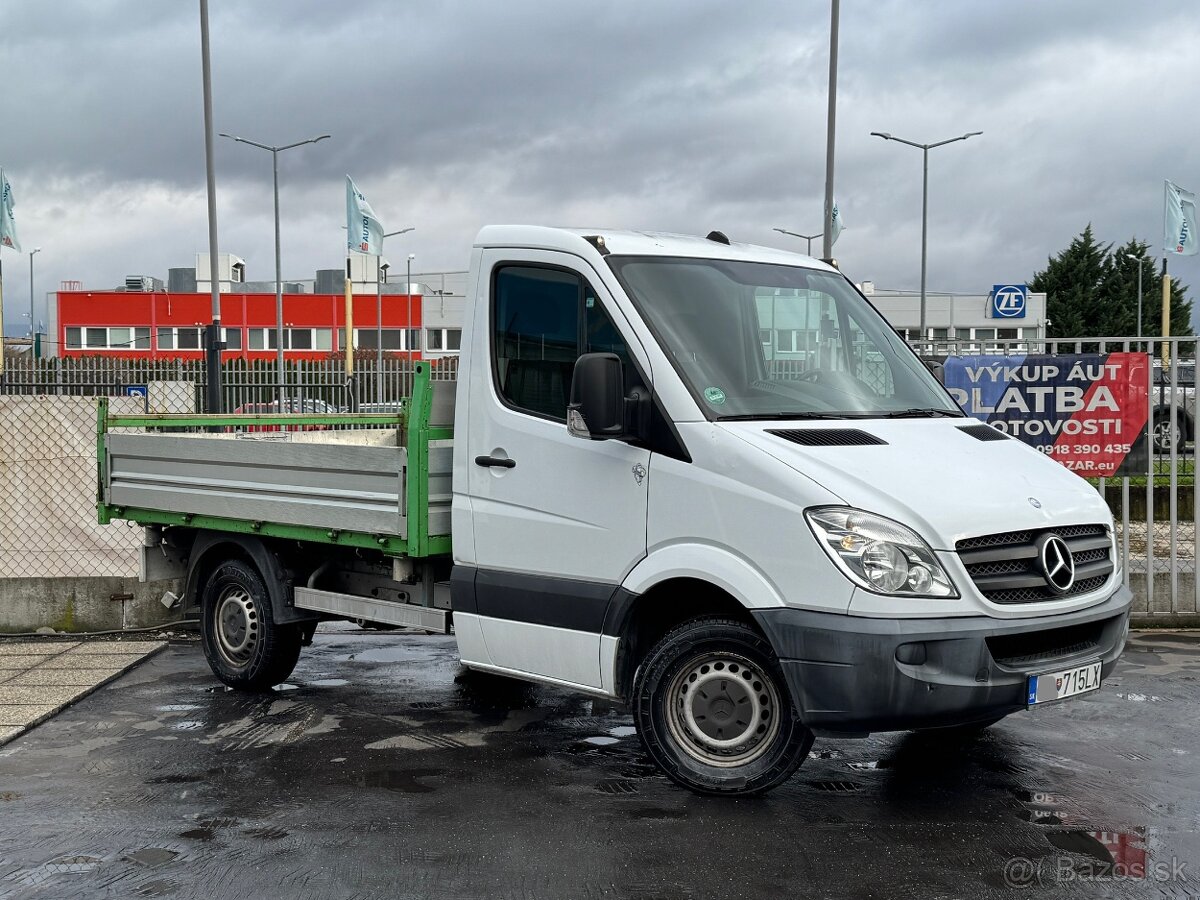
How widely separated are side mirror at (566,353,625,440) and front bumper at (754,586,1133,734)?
1.00 metres

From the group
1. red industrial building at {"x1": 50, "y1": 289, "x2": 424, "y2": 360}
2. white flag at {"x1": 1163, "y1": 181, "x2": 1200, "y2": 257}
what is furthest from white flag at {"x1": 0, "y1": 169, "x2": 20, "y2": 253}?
red industrial building at {"x1": 50, "y1": 289, "x2": 424, "y2": 360}

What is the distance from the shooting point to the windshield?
5.98 m

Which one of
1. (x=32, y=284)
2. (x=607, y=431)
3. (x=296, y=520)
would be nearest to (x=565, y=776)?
(x=607, y=431)

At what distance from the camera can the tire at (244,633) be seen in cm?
806

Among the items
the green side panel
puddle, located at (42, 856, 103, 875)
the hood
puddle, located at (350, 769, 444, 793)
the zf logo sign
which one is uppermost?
the zf logo sign

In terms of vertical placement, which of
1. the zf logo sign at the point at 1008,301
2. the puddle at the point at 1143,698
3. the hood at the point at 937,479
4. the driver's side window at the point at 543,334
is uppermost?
the zf logo sign at the point at 1008,301

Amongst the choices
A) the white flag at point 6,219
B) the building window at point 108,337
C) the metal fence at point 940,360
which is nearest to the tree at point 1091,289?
the building window at point 108,337

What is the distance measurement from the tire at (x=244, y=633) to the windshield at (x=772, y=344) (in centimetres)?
328

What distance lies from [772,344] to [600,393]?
1.03m

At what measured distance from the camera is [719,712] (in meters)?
5.76

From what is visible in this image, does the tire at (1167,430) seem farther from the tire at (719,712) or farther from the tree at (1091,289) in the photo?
the tree at (1091,289)

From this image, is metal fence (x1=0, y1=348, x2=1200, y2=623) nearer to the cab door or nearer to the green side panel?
the green side panel

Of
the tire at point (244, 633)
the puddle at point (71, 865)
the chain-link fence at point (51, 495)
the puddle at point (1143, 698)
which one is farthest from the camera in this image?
the chain-link fence at point (51, 495)

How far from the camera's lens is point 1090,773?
620 centimetres
